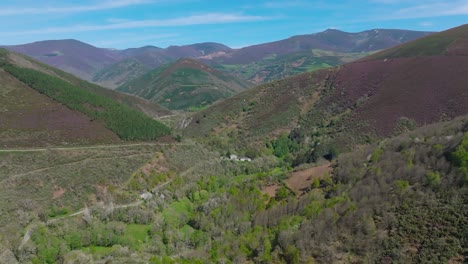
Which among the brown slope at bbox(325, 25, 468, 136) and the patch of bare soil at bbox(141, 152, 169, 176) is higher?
the brown slope at bbox(325, 25, 468, 136)

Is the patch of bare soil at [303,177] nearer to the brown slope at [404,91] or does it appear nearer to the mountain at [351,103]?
the mountain at [351,103]

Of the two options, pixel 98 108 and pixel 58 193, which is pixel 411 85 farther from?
pixel 58 193

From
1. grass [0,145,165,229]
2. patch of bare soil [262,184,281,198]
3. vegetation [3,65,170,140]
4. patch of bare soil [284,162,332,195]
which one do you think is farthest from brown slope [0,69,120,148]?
patch of bare soil [284,162,332,195]

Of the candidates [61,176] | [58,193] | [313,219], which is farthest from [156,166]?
[313,219]

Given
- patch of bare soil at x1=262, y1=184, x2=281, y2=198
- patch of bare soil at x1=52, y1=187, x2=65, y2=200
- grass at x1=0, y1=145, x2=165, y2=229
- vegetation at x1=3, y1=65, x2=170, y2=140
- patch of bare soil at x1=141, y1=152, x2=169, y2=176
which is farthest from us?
vegetation at x1=3, y1=65, x2=170, y2=140

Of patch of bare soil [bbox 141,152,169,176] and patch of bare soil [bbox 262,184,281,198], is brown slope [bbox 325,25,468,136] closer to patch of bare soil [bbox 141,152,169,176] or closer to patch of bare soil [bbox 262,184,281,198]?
patch of bare soil [bbox 262,184,281,198]

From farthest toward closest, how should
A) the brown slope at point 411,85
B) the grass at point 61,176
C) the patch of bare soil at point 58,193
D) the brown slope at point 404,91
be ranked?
the brown slope at point 411,85 < the brown slope at point 404,91 < the patch of bare soil at point 58,193 < the grass at point 61,176

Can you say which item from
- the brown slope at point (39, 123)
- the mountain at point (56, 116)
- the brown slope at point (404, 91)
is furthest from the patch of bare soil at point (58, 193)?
the brown slope at point (404, 91)
